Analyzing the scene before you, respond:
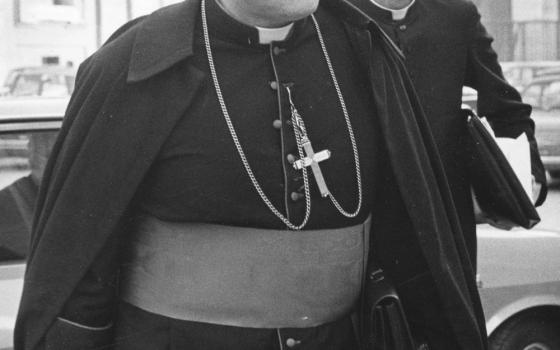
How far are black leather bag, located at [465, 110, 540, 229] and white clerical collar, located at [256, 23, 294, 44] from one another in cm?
64

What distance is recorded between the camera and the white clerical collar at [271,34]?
198 cm

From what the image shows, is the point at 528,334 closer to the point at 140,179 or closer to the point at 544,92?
the point at 140,179

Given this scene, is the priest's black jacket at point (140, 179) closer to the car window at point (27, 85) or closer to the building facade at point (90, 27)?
the car window at point (27, 85)

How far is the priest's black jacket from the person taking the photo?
6.05 ft

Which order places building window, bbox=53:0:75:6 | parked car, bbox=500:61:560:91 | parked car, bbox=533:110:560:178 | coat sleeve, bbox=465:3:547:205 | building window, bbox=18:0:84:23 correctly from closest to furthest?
1. coat sleeve, bbox=465:3:547:205
2. parked car, bbox=533:110:560:178
3. parked car, bbox=500:61:560:91
4. building window, bbox=18:0:84:23
5. building window, bbox=53:0:75:6

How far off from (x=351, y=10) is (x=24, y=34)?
85.6 ft

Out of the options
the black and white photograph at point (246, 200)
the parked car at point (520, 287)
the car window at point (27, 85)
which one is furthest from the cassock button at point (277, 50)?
the car window at point (27, 85)

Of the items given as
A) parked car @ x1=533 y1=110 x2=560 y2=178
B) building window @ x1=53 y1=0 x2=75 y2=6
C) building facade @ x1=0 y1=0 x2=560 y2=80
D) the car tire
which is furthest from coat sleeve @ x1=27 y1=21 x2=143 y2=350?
building window @ x1=53 y1=0 x2=75 y2=6

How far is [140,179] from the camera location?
1.84 metres

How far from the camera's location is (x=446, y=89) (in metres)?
2.57

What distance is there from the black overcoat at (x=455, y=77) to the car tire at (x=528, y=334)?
1.59 meters

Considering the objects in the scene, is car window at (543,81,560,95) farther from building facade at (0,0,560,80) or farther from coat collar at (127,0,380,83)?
building facade at (0,0,560,80)

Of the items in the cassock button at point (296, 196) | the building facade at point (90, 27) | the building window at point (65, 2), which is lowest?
the building facade at point (90, 27)

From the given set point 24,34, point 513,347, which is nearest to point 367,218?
point 513,347
